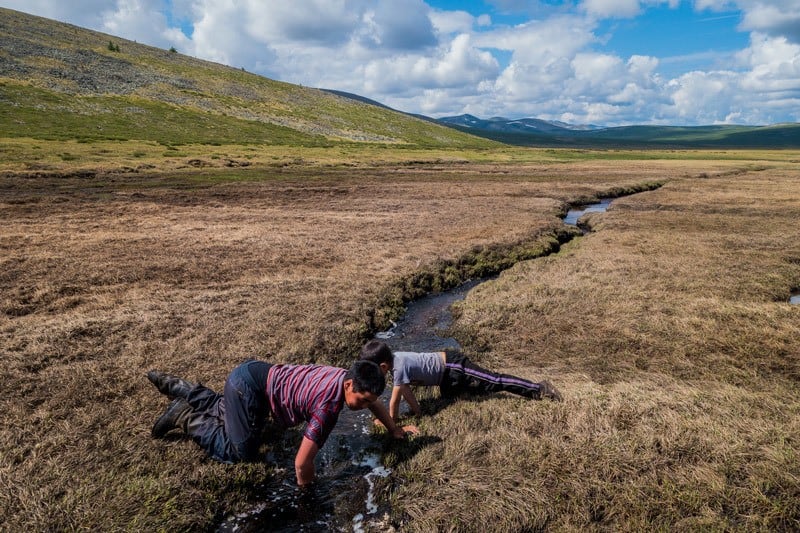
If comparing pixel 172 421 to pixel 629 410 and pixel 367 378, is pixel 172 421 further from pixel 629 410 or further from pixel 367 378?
pixel 629 410

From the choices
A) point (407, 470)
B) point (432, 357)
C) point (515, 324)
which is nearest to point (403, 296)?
point (515, 324)

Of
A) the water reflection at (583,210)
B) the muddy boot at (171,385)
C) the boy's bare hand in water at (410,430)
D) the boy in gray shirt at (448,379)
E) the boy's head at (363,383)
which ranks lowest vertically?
the water reflection at (583,210)

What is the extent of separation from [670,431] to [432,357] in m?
4.60

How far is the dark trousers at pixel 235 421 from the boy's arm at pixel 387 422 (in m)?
1.87

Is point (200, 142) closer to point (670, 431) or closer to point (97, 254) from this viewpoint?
point (97, 254)

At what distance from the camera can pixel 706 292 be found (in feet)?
52.8

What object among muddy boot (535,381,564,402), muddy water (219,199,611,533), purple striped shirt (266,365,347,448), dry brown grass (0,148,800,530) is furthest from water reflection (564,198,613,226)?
purple striped shirt (266,365,347,448)

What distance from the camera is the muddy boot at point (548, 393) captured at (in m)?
9.32

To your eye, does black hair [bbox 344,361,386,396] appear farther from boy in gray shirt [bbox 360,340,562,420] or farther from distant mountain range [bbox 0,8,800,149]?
distant mountain range [bbox 0,8,800,149]

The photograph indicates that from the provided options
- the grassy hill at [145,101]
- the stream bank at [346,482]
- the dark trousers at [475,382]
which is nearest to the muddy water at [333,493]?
the stream bank at [346,482]

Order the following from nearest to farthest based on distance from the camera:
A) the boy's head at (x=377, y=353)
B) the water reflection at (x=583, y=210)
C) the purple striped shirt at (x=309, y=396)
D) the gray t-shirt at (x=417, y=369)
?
the purple striped shirt at (x=309, y=396), the boy's head at (x=377, y=353), the gray t-shirt at (x=417, y=369), the water reflection at (x=583, y=210)

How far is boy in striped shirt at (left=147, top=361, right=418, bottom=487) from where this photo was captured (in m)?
6.84

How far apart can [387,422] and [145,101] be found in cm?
14387

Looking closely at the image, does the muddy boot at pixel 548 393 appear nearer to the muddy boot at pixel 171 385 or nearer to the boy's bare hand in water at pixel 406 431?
the boy's bare hand in water at pixel 406 431
